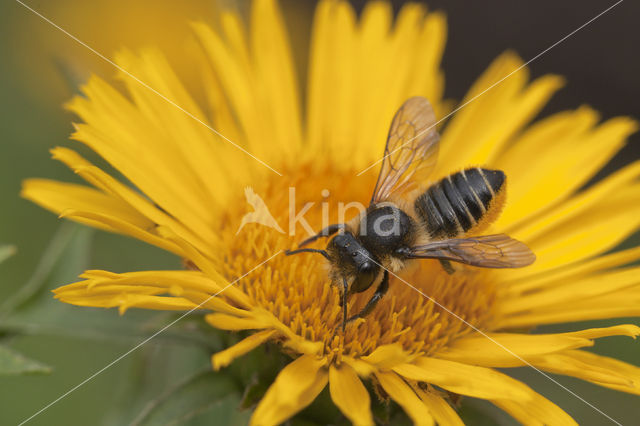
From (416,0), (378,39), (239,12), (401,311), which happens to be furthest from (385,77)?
(416,0)

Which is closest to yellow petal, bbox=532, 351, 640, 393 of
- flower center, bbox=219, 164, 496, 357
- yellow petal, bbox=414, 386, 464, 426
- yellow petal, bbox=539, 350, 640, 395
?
yellow petal, bbox=539, 350, 640, 395

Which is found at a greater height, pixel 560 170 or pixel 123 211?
pixel 123 211

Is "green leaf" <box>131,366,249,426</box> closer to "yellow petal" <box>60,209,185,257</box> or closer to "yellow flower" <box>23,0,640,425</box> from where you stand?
"yellow flower" <box>23,0,640,425</box>

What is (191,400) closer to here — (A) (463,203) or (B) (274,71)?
(A) (463,203)

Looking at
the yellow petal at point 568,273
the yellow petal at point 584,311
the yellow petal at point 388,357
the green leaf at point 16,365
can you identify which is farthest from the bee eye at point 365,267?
the green leaf at point 16,365

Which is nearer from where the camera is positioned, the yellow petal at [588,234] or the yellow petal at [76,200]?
the yellow petal at [76,200]

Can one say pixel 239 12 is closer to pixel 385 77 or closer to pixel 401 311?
pixel 385 77

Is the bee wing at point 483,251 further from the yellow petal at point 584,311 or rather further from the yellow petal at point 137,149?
the yellow petal at point 137,149

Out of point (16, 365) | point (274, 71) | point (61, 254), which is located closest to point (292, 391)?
point (16, 365)
